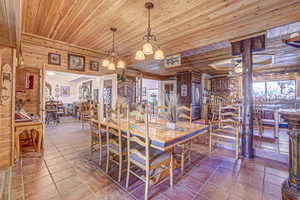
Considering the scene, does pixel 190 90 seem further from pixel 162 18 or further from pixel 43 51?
pixel 43 51

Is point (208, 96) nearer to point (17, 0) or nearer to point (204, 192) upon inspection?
point (204, 192)

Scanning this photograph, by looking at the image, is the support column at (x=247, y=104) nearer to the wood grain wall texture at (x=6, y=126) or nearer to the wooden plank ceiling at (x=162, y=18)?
the wooden plank ceiling at (x=162, y=18)

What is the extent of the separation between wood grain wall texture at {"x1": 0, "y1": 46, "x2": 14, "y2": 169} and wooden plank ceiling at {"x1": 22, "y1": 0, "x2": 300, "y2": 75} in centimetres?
84

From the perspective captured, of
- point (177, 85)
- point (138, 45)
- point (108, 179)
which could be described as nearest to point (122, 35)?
point (138, 45)

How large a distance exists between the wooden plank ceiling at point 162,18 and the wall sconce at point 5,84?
107 cm

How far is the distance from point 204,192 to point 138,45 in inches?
139

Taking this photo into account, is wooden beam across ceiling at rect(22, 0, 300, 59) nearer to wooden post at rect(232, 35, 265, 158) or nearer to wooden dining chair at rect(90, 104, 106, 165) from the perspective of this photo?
wooden post at rect(232, 35, 265, 158)

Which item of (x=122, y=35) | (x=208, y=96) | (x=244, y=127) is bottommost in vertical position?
(x=244, y=127)

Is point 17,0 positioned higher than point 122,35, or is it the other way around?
point 122,35

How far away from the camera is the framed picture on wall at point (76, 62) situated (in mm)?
3777

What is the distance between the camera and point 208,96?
289 inches

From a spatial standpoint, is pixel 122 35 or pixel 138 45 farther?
pixel 138 45

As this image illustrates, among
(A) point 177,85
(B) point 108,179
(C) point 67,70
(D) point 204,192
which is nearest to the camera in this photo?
(D) point 204,192

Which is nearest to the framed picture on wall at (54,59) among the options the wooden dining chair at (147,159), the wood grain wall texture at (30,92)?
the wood grain wall texture at (30,92)
